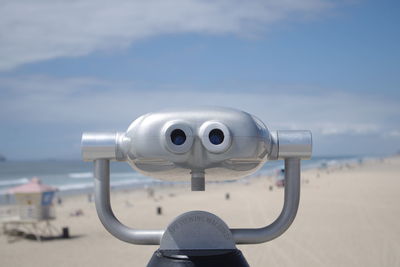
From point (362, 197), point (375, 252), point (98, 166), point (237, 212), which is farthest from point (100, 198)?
point (362, 197)

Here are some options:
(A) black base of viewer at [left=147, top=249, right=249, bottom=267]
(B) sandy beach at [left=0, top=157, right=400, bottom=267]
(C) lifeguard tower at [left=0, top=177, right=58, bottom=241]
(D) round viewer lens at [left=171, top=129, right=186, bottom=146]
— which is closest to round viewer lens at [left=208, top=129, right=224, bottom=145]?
(D) round viewer lens at [left=171, top=129, right=186, bottom=146]

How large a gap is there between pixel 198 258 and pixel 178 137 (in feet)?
1.85

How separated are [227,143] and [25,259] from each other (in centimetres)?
903

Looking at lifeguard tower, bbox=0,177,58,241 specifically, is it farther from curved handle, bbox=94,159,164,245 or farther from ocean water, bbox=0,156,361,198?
ocean water, bbox=0,156,361,198

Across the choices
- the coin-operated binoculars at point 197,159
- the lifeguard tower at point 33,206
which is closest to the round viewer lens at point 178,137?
the coin-operated binoculars at point 197,159

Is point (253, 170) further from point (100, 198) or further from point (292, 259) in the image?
point (292, 259)

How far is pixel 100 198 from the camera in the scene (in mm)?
2758

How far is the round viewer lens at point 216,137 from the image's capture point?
230cm

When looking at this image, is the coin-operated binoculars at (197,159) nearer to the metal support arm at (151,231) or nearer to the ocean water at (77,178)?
the metal support arm at (151,231)

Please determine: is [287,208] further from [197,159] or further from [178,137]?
[178,137]

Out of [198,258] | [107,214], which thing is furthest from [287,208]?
[107,214]

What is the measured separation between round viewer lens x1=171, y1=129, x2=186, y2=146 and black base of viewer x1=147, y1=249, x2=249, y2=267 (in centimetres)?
54

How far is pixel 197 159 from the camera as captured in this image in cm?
234

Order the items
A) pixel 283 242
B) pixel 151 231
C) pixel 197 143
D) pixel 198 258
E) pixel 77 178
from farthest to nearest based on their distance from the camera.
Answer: pixel 77 178
pixel 283 242
pixel 151 231
pixel 198 258
pixel 197 143
